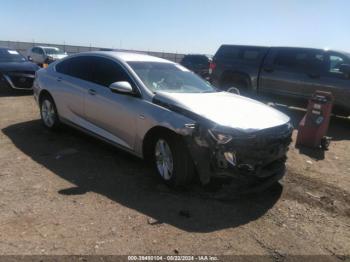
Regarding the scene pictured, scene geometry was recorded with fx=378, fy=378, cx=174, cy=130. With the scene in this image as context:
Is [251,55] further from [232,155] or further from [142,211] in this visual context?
[142,211]

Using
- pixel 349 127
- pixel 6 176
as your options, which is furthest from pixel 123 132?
pixel 349 127

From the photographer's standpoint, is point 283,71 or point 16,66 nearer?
point 283,71

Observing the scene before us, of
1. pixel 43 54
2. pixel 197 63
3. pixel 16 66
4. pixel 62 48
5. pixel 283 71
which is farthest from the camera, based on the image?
pixel 62 48

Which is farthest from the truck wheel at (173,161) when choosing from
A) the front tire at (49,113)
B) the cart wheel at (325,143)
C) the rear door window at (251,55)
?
the rear door window at (251,55)

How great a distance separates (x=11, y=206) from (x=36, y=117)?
15.6ft

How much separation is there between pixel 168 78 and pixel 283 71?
5677mm

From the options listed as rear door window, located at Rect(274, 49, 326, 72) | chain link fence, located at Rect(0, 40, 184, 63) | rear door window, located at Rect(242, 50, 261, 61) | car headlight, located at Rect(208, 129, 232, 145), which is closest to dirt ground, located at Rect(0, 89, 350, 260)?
car headlight, located at Rect(208, 129, 232, 145)

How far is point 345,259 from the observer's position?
3.53m

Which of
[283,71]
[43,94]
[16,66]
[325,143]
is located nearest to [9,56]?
[16,66]

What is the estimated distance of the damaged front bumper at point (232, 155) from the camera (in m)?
4.24

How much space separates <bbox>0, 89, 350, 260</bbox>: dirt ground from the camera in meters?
3.55

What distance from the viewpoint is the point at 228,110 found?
4734mm

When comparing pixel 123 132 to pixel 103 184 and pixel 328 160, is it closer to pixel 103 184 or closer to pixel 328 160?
pixel 103 184

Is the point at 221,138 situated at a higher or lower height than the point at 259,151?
higher
